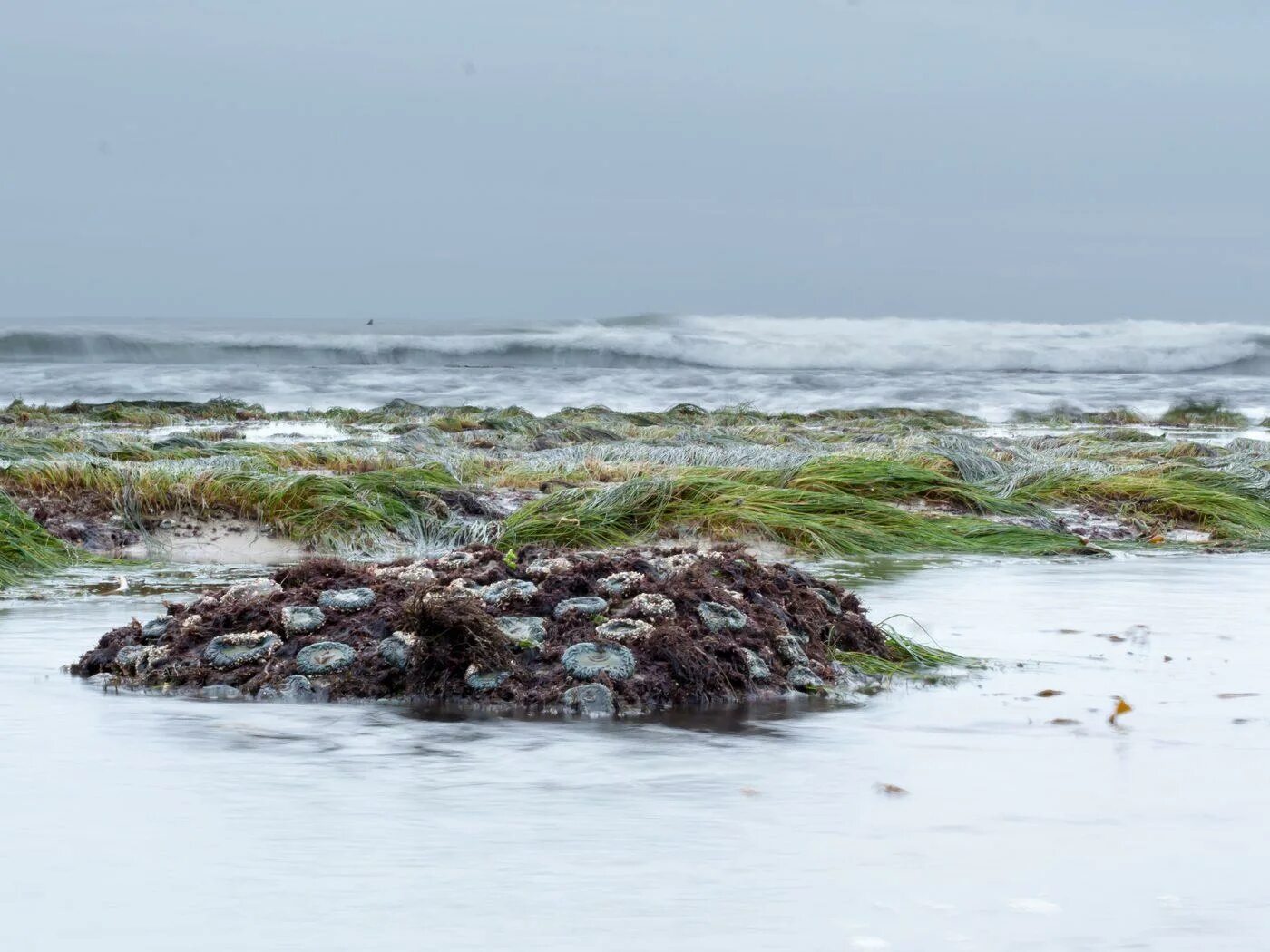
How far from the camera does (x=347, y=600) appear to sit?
5.07 metres

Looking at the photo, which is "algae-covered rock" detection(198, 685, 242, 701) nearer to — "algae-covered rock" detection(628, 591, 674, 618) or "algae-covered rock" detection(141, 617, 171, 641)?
"algae-covered rock" detection(141, 617, 171, 641)

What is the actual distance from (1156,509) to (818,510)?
2.47m

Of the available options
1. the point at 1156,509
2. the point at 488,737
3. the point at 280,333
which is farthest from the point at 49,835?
the point at 280,333

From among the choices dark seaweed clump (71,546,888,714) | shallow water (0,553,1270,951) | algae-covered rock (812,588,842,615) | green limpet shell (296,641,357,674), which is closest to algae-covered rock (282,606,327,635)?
dark seaweed clump (71,546,888,714)

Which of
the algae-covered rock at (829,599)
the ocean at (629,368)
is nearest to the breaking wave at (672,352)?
the ocean at (629,368)

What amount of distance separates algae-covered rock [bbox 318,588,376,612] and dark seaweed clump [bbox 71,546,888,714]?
23 mm

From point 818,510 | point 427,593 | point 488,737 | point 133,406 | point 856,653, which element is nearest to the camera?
point 488,737

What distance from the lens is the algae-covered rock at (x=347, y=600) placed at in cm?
506

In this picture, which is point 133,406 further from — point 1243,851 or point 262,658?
point 1243,851

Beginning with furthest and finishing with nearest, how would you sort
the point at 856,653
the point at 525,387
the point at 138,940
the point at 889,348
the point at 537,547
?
the point at 889,348, the point at 525,387, the point at 537,547, the point at 856,653, the point at 138,940

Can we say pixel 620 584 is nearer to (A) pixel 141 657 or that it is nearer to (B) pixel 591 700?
(B) pixel 591 700

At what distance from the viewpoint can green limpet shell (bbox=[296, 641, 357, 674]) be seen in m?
4.70

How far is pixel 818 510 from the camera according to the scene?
9273 mm

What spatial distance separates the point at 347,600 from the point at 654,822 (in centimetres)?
202
